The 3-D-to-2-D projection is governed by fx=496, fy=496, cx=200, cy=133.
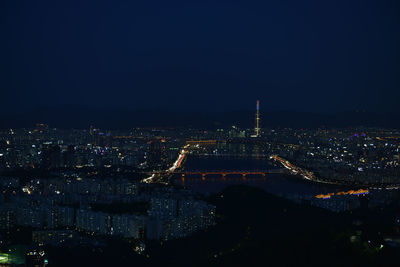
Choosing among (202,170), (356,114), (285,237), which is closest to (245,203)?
(285,237)

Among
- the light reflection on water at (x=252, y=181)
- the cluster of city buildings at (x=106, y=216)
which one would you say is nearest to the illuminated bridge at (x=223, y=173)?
the light reflection on water at (x=252, y=181)

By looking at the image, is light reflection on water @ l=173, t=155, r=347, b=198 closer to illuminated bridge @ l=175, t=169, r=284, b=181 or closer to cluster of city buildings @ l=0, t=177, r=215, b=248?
illuminated bridge @ l=175, t=169, r=284, b=181

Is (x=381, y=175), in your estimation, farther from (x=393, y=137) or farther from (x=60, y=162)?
(x=60, y=162)

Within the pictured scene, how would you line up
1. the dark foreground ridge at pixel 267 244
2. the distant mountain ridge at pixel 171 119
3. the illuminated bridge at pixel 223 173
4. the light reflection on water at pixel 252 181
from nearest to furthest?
1. the dark foreground ridge at pixel 267 244
2. the light reflection on water at pixel 252 181
3. the illuminated bridge at pixel 223 173
4. the distant mountain ridge at pixel 171 119

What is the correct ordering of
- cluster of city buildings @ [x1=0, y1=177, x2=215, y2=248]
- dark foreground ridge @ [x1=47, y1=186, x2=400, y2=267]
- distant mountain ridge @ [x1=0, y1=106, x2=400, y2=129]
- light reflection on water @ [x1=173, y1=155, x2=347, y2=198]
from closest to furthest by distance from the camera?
1. dark foreground ridge @ [x1=47, y1=186, x2=400, y2=267]
2. cluster of city buildings @ [x1=0, y1=177, x2=215, y2=248]
3. light reflection on water @ [x1=173, y1=155, x2=347, y2=198]
4. distant mountain ridge @ [x1=0, y1=106, x2=400, y2=129]

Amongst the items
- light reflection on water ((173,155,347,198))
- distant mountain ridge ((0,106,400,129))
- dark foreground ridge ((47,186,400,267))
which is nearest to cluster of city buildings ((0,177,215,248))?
dark foreground ridge ((47,186,400,267))

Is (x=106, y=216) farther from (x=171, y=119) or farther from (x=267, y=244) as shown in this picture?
(x=171, y=119)

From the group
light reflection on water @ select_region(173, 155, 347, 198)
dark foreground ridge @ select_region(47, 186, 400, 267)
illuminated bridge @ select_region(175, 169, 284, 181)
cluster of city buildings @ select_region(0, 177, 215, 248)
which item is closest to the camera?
dark foreground ridge @ select_region(47, 186, 400, 267)

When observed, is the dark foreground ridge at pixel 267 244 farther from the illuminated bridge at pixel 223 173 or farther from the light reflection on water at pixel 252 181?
the illuminated bridge at pixel 223 173

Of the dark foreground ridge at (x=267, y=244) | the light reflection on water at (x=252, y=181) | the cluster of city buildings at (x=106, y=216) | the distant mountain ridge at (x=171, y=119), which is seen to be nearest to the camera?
the dark foreground ridge at (x=267, y=244)

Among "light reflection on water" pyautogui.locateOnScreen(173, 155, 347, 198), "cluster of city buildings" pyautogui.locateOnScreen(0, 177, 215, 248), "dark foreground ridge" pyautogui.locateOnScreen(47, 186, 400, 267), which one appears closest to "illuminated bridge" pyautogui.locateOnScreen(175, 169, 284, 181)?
"light reflection on water" pyautogui.locateOnScreen(173, 155, 347, 198)

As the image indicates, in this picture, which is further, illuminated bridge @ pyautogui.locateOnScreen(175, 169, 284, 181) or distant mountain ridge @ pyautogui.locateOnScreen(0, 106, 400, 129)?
distant mountain ridge @ pyautogui.locateOnScreen(0, 106, 400, 129)
